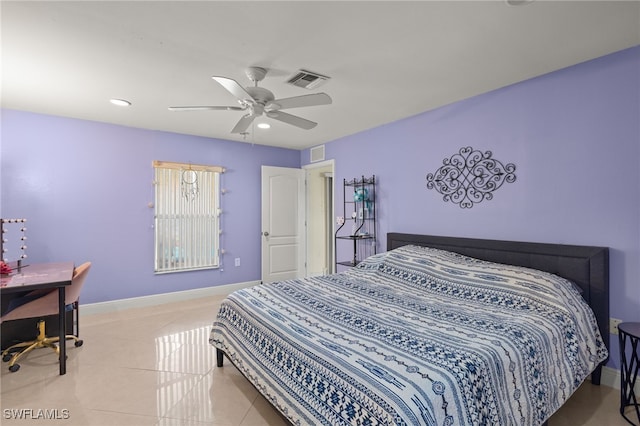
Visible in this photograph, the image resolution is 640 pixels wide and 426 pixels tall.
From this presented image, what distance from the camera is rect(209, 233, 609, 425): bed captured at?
131 cm

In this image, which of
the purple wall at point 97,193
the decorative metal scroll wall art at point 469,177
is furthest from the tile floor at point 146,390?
the decorative metal scroll wall art at point 469,177

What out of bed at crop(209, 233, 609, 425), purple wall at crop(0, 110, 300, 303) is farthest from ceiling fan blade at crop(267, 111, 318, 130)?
purple wall at crop(0, 110, 300, 303)

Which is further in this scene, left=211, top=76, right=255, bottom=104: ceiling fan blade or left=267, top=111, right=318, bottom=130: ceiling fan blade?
left=267, top=111, right=318, bottom=130: ceiling fan blade

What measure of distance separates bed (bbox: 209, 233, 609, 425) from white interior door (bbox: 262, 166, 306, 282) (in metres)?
2.45

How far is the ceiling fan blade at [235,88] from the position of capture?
1.98 m

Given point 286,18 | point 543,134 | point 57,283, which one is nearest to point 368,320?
point 286,18

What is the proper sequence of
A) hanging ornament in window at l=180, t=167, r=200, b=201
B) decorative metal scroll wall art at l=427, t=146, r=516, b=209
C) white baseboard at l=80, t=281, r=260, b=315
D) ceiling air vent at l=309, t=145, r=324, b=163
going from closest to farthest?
decorative metal scroll wall art at l=427, t=146, r=516, b=209 < white baseboard at l=80, t=281, r=260, b=315 < hanging ornament in window at l=180, t=167, r=200, b=201 < ceiling air vent at l=309, t=145, r=324, b=163

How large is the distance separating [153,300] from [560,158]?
4.86 m

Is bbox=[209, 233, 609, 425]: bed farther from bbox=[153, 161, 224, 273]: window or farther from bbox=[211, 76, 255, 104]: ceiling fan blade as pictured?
bbox=[153, 161, 224, 273]: window

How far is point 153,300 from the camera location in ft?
14.2

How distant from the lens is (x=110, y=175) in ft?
13.2

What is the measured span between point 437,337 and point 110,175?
4208 mm

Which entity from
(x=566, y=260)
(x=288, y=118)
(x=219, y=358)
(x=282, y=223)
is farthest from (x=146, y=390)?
(x=282, y=223)

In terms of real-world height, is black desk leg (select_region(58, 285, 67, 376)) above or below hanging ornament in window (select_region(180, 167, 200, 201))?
below
